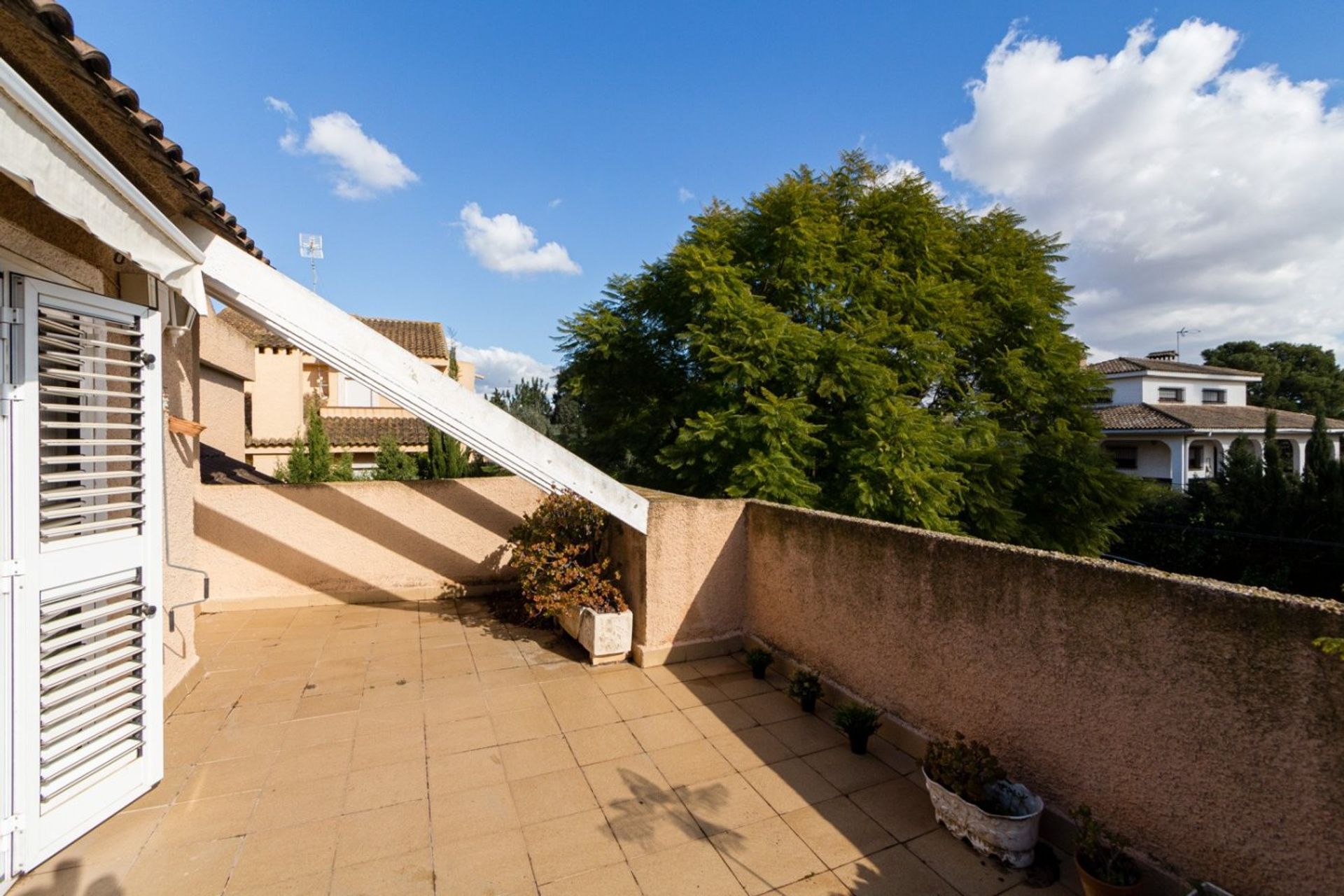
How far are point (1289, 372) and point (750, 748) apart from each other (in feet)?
301

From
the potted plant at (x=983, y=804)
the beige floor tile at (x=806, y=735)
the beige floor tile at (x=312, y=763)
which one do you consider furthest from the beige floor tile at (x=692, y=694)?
the beige floor tile at (x=312, y=763)

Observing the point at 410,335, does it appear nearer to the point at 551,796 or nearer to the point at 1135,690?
the point at 551,796

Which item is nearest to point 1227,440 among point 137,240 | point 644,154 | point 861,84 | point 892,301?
point 892,301

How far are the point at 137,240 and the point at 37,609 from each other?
261cm

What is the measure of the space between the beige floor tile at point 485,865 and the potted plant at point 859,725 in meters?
3.09

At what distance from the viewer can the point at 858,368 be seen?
12375mm

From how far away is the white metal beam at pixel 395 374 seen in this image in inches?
224

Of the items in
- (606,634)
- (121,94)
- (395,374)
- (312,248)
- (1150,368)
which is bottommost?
(606,634)

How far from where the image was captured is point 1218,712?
3209mm

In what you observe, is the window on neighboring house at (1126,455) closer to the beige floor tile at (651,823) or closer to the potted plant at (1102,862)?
the potted plant at (1102,862)

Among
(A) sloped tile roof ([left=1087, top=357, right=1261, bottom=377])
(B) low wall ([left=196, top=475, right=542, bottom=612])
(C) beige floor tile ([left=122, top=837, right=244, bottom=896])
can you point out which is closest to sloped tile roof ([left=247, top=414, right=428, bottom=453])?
(B) low wall ([left=196, top=475, right=542, bottom=612])

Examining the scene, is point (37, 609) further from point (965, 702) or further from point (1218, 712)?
point (1218, 712)

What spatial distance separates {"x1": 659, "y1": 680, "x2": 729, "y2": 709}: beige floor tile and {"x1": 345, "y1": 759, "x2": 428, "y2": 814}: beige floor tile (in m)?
2.72

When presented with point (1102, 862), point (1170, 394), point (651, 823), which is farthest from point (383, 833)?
point (1170, 394)
